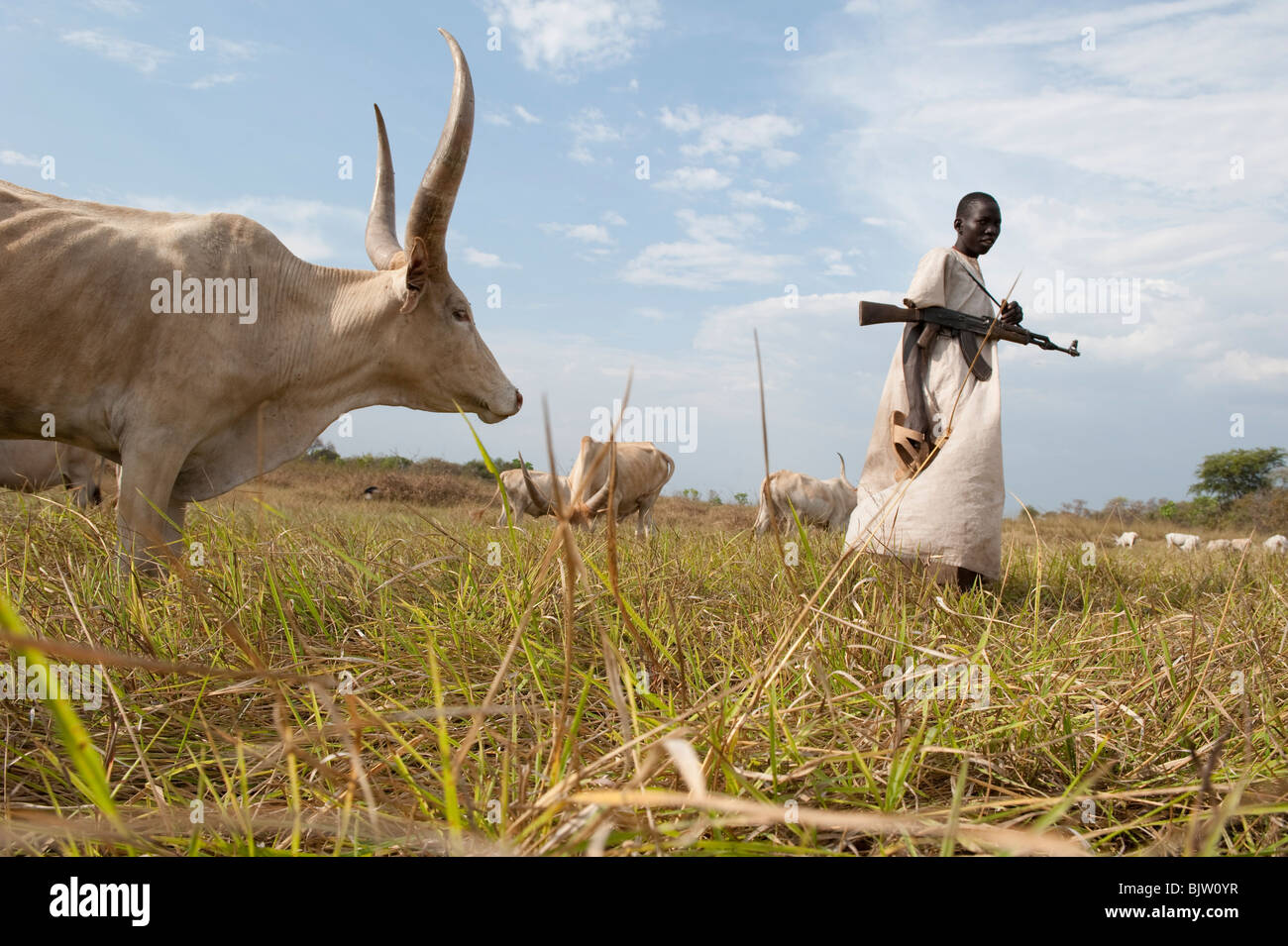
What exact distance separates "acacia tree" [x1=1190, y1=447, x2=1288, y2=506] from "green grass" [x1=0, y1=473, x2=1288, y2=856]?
25.4 metres

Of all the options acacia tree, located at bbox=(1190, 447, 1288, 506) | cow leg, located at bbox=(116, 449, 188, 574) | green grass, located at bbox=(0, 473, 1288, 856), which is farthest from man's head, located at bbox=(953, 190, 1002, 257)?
acacia tree, located at bbox=(1190, 447, 1288, 506)

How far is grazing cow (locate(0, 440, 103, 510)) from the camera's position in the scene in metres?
6.32

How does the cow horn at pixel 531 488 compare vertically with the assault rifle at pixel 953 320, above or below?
below

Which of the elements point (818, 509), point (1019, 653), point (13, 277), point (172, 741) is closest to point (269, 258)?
point (13, 277)

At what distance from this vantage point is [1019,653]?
2.11 m

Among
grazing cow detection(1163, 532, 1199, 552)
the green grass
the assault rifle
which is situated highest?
the assault rifle

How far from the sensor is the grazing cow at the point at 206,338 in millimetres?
2977

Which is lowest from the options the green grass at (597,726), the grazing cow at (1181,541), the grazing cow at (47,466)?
the grazing cow at (1181,541)

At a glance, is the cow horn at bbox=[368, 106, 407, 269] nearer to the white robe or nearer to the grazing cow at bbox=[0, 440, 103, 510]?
the white robe

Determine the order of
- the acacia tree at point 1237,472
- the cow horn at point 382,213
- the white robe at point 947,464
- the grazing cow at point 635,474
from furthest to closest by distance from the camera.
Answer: the acacia tree at point 1237,472
the grazing cow at point 635,474
the cow horn at point 382,213
the white robe at point 947,464

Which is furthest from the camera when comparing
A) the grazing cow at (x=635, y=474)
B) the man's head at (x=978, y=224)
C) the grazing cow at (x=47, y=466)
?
the grazing cow at (x=635, y=474)

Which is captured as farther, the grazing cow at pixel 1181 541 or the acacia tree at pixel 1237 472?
the acacia tree at pixel 1237 472

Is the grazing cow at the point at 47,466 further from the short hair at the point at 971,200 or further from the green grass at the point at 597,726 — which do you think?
the short hair at the point at 971,200

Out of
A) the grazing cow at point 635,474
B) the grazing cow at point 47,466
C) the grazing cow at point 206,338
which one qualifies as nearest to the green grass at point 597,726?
the grazing cow at point 206,338
